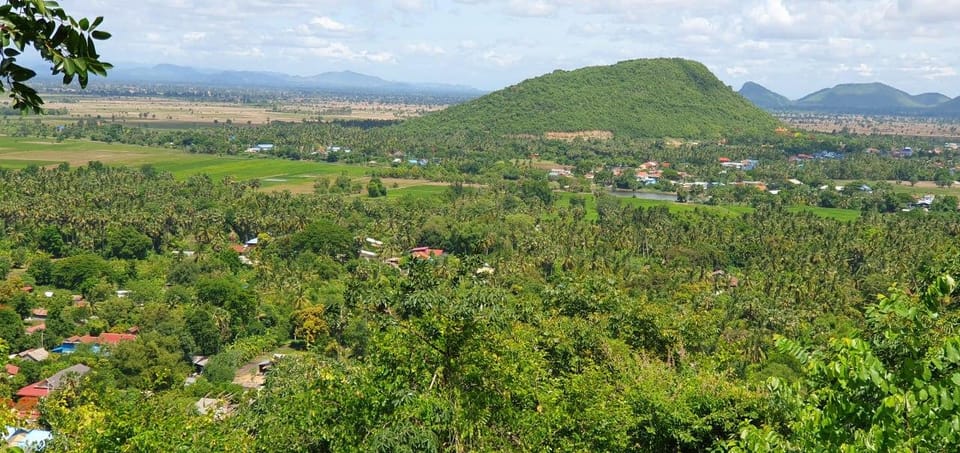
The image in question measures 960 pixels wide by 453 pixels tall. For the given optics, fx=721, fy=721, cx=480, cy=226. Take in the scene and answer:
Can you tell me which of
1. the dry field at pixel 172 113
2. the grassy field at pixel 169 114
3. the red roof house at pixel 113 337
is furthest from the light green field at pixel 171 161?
the red roof house at pixel 113 337

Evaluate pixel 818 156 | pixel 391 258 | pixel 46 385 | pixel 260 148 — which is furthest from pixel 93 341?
pixel 818 156

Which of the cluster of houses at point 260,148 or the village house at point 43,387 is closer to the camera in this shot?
the village house at point 43,387

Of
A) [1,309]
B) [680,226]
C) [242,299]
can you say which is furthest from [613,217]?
[1,309]

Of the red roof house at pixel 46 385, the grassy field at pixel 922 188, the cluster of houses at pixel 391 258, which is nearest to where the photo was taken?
the red roof house at pixel 46 385

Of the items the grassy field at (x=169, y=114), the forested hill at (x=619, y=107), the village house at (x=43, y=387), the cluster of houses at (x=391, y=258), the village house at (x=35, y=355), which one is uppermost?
the forested hill at (x=619, y=107)

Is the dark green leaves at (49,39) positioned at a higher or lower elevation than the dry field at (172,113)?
higher

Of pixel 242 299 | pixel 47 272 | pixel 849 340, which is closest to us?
pixel 849 340

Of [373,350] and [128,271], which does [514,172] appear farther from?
[373,350]

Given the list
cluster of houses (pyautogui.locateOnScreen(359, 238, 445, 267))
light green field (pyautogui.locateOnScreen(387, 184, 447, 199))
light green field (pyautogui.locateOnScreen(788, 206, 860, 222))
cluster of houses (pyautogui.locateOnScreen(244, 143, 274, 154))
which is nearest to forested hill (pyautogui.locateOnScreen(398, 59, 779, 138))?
cluster of houses (pyautogui.locateOnScreen(244, 143, 274, 154))

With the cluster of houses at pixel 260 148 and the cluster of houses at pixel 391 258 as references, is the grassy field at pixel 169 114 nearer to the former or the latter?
the cluster of houses at pixel 260 148
